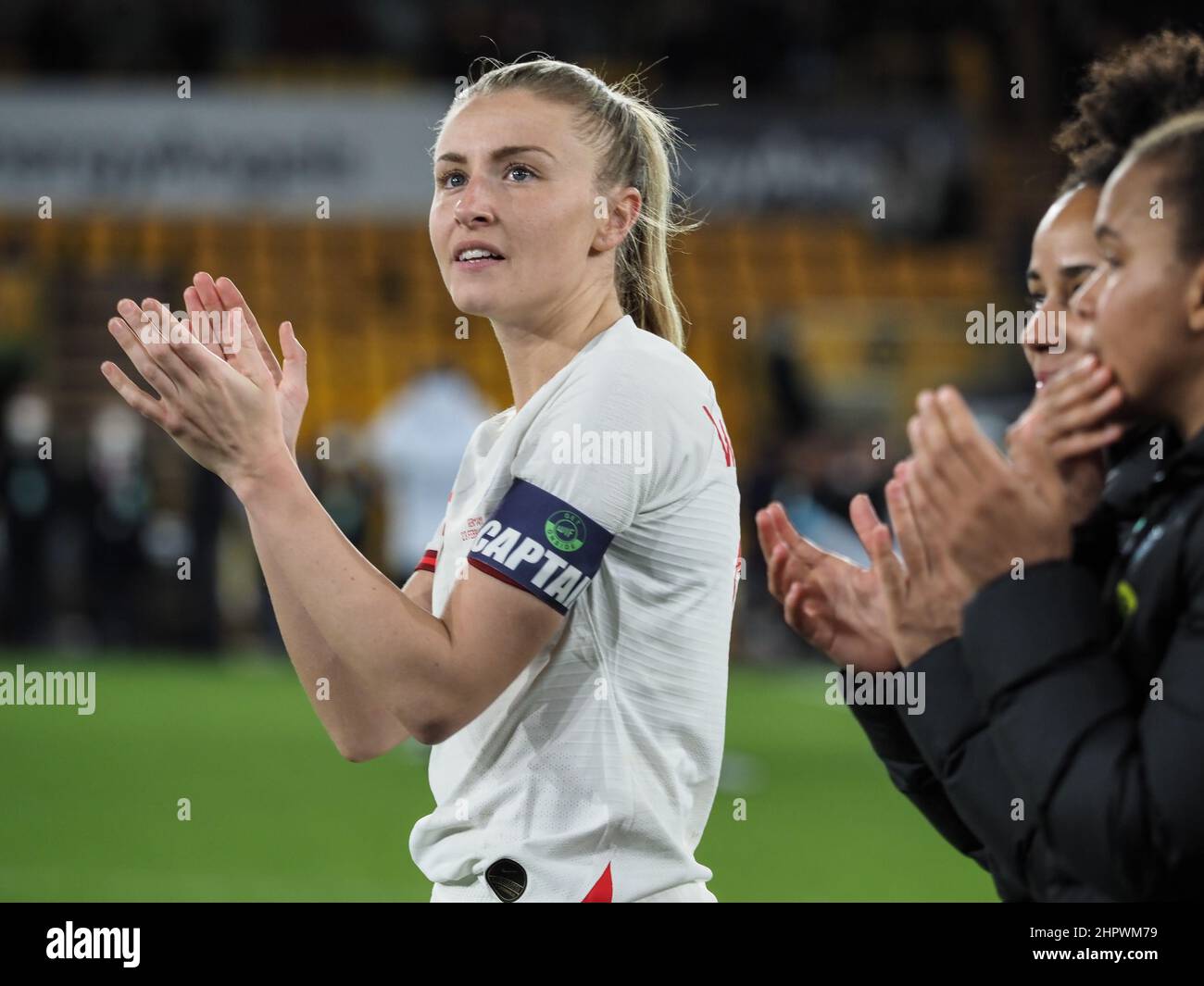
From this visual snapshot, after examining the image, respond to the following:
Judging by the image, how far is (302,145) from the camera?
17.6 meters

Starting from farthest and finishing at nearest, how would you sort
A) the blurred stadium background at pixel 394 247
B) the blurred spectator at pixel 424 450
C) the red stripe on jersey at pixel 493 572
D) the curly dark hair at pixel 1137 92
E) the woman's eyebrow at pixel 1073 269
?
the blurred stadium background at pixel 394 247 < the blurred spectator at pixel 424 450 < the woman's eyebrow at pixel 1073 269 < the red stripe on jersey at pixel 493 572 < the curly dark hair at pixel 1137 92

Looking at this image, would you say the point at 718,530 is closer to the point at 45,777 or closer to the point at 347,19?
the point at 45,777

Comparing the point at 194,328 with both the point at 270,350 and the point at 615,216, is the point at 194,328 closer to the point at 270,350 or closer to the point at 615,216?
the point at 270,350

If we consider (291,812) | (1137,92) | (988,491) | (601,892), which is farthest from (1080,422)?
(291,812)

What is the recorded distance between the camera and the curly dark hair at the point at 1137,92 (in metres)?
2.07

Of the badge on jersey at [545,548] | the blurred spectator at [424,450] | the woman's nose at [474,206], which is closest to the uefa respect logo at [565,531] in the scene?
the badge on jersey at [545,548]

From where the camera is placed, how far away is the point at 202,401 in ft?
7.53

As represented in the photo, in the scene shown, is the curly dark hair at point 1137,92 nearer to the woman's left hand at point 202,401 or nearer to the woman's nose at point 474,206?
the woman's nose at point 474,206

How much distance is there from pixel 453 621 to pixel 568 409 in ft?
1.15

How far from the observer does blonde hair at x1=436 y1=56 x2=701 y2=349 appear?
Answer: 2.63m

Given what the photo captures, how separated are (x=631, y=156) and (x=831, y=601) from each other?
2.79ft

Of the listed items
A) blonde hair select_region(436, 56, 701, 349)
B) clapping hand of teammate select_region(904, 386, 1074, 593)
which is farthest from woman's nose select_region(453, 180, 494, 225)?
clapping hand of teammate select_region(904, 386, 1074, 593)

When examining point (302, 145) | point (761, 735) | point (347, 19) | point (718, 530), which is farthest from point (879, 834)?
point (347, 19)

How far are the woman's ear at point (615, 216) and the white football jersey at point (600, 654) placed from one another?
0.80 ft
